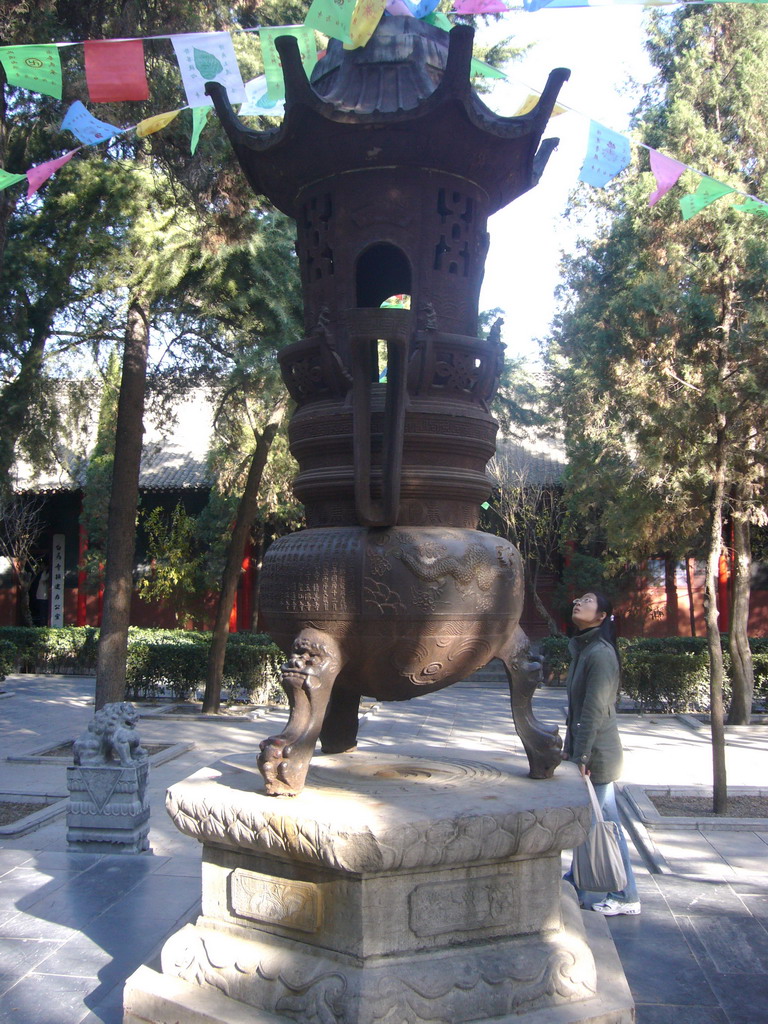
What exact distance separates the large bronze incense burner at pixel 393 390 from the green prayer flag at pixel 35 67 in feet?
7.40

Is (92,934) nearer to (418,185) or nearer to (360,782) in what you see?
(360,782)

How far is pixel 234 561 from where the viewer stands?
11531 mm

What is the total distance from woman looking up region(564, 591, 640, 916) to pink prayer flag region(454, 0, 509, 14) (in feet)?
10.8

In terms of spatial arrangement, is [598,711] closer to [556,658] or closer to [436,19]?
[436,19]

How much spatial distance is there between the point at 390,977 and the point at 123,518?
6772 millimetres

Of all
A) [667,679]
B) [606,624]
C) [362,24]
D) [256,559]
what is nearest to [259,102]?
[362,24]

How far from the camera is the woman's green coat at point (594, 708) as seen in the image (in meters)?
4.18

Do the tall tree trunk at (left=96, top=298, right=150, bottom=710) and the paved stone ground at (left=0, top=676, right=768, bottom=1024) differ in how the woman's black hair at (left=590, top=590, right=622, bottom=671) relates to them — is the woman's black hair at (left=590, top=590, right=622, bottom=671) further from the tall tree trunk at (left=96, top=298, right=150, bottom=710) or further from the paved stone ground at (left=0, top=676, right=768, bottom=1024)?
the tall tree trunk at (left=96, top=298, right=150, bottom=710)

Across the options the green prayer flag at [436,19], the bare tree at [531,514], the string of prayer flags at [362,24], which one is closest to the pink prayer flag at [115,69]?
the green prayer flag at [436,19]

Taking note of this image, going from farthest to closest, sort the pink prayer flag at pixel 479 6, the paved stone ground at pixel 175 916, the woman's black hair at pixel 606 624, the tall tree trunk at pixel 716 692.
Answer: the tall tree trunk at pixel 716 692 < the pink prayer flag at pixel 479 6 < the woman's black hair at pixel 606 624 < the paved stone ground at pixel 175 916

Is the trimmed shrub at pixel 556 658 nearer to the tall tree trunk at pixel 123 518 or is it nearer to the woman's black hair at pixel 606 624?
the tall tree trunk at pixel 123 518

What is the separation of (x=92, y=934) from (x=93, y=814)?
1.57 metres

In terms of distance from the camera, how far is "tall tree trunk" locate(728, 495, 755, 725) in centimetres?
1092

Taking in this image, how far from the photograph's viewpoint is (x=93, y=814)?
5508 millimetres
